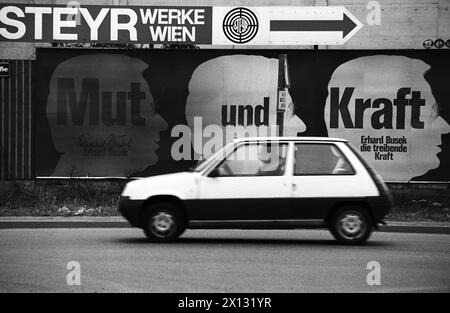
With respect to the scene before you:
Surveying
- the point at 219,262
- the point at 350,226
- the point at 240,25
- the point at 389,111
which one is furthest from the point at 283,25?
the point at 219,262

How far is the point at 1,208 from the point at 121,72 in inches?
169

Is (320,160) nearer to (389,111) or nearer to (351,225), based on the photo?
(351,225)

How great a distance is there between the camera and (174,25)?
19.2 metres

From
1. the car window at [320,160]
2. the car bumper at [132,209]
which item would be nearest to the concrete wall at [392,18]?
the car window at [320,160]

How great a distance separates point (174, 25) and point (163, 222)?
8626 mm

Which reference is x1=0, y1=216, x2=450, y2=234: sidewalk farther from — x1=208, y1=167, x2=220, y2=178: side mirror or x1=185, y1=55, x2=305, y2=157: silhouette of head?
x1=185, y1=55, x2=305, y2=157: silhouette of head

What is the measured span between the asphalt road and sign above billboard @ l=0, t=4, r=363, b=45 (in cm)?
697

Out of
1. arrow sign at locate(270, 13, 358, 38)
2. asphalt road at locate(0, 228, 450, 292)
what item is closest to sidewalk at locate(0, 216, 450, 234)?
asphalt road at locate(0, 228, 450, 292)

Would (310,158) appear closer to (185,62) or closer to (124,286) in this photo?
(124,286)

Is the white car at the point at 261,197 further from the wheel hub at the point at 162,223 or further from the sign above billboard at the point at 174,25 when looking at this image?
the sign above billboard at the point at 174,25

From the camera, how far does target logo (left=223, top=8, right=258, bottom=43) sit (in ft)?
62.7

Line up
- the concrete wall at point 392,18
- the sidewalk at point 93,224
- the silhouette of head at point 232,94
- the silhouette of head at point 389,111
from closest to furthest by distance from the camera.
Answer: the sidewalk at point 93,224, the silhouette of head at point 389,111, the silhouette of head at point 232,94, the concrete wall at point 392,18

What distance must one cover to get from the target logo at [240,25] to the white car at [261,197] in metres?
7.80

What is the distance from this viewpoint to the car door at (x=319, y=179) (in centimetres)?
1164
